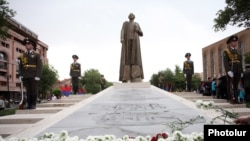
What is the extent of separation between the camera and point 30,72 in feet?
36.6

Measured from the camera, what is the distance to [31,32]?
87.8 meters

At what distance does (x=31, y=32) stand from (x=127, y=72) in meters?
74.2

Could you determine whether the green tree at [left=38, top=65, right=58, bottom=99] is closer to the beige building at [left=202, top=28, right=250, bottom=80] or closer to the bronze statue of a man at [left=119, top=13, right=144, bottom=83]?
the beige building at [left=202, top=28, right=250, bottom=80]

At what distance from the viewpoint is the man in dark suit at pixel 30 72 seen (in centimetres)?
1114

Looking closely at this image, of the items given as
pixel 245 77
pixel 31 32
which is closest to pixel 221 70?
pixel 31 32

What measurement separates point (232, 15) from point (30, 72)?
1960 centimetres

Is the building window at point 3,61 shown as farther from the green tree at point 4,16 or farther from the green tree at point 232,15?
the green tree at point 232,15

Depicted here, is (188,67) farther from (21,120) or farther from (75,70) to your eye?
(21,120)

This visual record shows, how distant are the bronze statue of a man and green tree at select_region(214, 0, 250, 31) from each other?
11.3m

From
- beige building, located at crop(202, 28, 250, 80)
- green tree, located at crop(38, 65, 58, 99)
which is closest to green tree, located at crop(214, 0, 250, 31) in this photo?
beige building, located at crop(202, 28, 250, 80)

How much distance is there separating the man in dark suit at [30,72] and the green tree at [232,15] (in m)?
18.2

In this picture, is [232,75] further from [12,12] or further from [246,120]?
[12,12]

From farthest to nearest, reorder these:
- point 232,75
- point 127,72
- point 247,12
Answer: point 247,12 → point 127,72 → point 232,75

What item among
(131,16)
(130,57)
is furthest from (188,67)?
(131,16)
